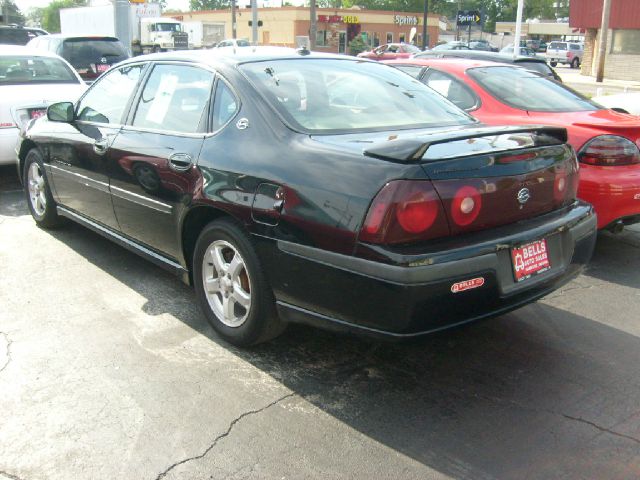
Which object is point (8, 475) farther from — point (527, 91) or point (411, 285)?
point (527, 91)

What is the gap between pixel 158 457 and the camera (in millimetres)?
2811

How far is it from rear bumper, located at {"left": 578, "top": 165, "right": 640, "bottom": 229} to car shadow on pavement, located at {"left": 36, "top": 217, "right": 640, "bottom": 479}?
3.54ft

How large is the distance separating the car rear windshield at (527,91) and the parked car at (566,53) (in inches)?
1798

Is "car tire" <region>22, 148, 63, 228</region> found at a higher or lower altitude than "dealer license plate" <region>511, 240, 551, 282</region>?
lower

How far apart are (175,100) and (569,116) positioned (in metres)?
3.18

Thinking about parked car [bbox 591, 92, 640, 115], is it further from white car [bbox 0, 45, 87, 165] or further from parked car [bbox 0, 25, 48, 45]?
parked car [bbox 0, 25, 48, 45]

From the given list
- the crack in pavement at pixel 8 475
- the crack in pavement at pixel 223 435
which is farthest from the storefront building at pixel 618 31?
the crack in pavement at pixel 8 475

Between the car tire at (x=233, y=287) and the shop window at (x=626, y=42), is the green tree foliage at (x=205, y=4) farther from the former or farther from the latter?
the car tire at (x=233, y=287)

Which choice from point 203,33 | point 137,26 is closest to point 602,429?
point 137,26

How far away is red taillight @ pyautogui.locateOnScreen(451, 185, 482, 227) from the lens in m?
2.97

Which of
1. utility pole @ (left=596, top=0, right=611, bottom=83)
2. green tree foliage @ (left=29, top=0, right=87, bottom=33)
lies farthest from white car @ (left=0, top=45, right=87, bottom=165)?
green tree foliage @ (left=29, top=0, right=87, bottom=33)

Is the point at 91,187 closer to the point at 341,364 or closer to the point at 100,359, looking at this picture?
the point at 100,359

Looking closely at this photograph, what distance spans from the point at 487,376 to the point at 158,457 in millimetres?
1685

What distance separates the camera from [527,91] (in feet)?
19.6
